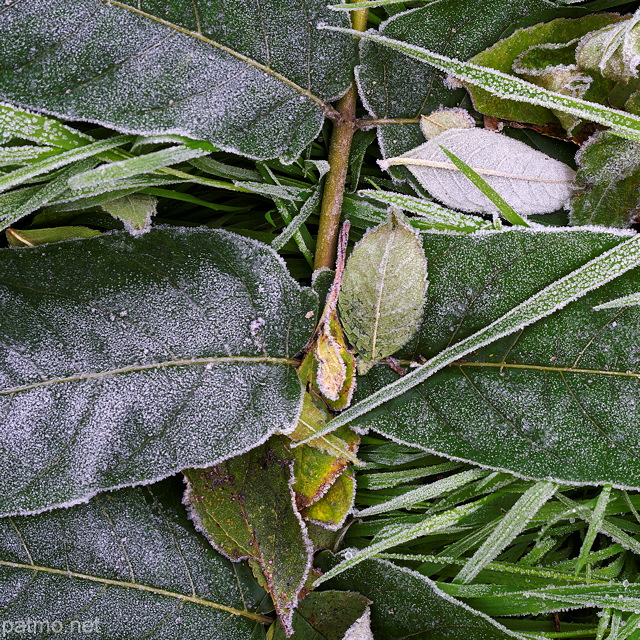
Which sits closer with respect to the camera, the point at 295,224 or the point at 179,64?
the point at 179,64

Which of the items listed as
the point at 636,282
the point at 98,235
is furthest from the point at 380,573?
the point at 98,235

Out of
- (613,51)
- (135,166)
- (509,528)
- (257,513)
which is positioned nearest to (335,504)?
(257,513)

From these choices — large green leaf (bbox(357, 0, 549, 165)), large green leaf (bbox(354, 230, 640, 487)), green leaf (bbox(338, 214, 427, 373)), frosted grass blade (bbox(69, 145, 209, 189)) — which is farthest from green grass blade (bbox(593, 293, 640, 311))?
frosted grass blade (bbox(69, 145, 209, 189))

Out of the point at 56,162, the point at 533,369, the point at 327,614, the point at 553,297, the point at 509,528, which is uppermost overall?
the point at 56,162

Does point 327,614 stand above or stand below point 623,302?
below

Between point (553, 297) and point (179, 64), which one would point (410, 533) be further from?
point (179, 64)

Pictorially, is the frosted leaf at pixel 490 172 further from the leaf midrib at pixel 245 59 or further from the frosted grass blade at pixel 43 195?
the frosted grass blade at pixel 43 195

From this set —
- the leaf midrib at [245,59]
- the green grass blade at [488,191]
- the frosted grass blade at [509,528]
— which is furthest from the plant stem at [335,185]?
the frosted grass blade at [509,528]

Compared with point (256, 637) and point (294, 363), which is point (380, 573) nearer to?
point (256, 637)

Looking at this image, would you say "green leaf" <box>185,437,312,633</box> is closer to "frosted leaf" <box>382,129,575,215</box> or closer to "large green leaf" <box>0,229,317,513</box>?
"large green leaf" <box>0,229,317,513</box>
